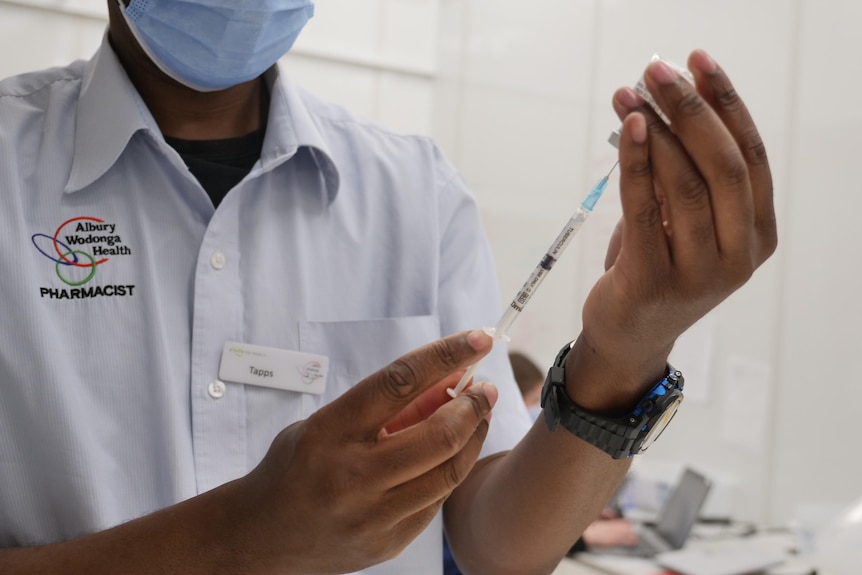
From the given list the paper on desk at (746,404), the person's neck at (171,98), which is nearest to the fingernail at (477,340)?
the person's neck at (171,98)

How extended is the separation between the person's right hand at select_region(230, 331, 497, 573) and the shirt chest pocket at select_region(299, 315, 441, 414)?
357mm

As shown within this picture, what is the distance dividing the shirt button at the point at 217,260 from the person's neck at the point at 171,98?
0.65 feet

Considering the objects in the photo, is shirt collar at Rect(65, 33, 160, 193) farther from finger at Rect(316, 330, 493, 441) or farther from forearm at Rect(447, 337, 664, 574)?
forearm at Rect(447, 337, 664, 574)

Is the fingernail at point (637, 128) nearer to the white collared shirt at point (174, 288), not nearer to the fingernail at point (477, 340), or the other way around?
the fingernail at point (477, 340)

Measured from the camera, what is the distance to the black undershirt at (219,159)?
1152 millimetres

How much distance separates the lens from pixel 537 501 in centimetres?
98

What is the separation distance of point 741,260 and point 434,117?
4310 mm

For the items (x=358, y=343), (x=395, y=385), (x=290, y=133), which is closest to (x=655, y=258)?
(x=395, y=385)

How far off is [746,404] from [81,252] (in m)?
2.25

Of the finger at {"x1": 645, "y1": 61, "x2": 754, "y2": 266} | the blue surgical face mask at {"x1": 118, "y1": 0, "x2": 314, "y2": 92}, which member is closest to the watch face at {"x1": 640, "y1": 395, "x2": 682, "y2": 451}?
the finger at {"x1": 645, "y1": 61, "x2": 754, "y2": 266}

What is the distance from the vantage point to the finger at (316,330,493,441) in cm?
72

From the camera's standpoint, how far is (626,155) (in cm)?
74

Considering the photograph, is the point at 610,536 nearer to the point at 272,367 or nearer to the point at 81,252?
the point at 272,367

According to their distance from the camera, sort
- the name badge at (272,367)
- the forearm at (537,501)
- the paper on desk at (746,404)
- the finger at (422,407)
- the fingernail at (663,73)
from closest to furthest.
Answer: the fingernail at (663,73) < the finger at (422,407) < the forearm at (537,501) < the name badge at (272,367) < the paper on desk at (746,404)
